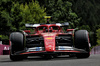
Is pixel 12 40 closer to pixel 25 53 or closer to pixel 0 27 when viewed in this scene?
pixel 25 53

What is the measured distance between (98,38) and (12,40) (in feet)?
335

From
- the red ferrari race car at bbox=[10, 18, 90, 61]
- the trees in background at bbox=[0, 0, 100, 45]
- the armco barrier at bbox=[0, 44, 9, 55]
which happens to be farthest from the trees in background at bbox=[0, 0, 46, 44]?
the red ferrari race car at bbox=[10, 18, 90, 61]

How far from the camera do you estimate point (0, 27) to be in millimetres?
45875

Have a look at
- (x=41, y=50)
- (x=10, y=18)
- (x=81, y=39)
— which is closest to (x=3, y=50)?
(x=41, y=50)

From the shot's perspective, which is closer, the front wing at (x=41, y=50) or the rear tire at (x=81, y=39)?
the front wing at (x=41, y=50)

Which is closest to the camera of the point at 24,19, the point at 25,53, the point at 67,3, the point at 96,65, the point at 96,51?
the point at 96,65

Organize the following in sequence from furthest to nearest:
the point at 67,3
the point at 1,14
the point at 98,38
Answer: the point at 98,38 → the point at 67,3 → the point at 1,14

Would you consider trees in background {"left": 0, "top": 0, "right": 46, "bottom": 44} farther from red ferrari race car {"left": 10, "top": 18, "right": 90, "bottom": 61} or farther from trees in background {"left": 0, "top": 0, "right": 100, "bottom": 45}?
red ferrari race car {"left": 10, "top": 18, "right": 90, "bottom": 61}

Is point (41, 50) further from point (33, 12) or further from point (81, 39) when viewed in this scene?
point (33, 12)

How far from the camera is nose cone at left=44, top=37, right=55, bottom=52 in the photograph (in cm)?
1149

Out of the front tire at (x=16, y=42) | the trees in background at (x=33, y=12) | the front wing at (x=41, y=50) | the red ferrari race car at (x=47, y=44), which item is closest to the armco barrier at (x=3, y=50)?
the red ferrari race car at (x=47, y=44)

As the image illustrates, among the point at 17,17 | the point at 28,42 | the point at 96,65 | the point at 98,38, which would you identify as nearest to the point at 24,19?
the point at 17,17

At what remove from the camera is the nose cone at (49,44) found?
11492 mm

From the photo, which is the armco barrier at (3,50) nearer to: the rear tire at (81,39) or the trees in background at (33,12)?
the rear tire at (81,39)
